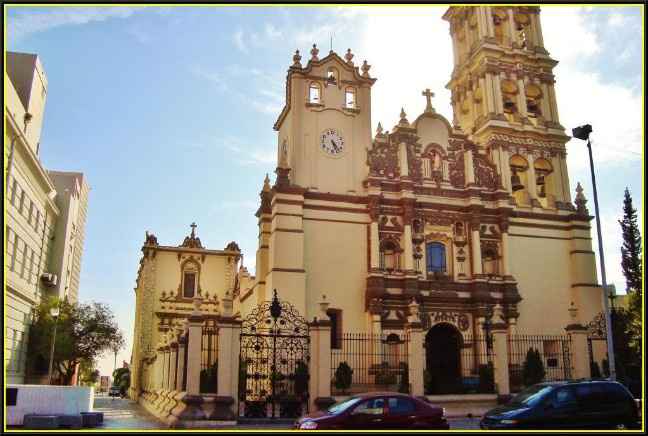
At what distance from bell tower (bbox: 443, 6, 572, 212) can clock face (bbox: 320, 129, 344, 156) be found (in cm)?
917

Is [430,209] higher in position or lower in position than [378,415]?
higher

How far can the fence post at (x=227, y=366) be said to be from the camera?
19.2m

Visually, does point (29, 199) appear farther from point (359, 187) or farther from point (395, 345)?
point (395, 345)

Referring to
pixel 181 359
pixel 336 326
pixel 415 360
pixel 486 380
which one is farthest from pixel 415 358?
pixel 181 359

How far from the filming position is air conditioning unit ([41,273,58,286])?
37.5 meters

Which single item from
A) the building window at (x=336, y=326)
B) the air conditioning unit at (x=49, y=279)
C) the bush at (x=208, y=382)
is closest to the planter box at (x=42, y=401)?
the bush at (x=208, y=382)

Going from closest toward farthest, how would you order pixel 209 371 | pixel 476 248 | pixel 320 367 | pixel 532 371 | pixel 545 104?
pixel 209 371 → pixel 320 367 → pixel 532 371 → pixel 476 248 → pixel 545 104

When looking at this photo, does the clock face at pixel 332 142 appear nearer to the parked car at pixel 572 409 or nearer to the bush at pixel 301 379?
the bush at pixel 301 379

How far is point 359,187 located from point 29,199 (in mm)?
17829

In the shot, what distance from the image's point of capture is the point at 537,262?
33.9m

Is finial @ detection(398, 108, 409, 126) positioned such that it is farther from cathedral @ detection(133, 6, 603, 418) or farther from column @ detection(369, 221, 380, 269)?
column @ detection(369, 221, 380, 269)

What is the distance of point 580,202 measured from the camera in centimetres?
3562

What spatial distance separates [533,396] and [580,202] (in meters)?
23.9

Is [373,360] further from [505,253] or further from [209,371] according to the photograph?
[209,371]
